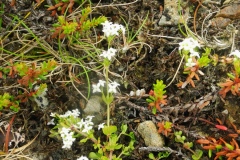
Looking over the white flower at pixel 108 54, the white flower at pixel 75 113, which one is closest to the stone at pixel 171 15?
the white flower at pixel 108 54

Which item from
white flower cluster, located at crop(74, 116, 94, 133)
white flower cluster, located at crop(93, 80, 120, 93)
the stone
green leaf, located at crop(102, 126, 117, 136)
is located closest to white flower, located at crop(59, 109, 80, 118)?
white flower cluster, located at crop(74, 116, 94, 133)

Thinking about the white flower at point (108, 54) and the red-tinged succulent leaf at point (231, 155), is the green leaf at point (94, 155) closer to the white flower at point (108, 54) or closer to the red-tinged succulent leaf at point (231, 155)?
the white flower at point (108, 54)

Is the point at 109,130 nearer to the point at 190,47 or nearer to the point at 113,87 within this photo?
the point at 113,87

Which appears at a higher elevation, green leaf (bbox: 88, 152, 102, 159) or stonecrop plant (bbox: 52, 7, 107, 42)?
stonecrop plant (bbox: 52, 7, 107, 42)

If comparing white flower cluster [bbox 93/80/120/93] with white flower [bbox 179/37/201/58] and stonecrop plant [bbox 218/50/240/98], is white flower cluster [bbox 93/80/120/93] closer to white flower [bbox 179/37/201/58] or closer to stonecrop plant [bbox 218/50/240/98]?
white flower [bbox 179/37/201/58]

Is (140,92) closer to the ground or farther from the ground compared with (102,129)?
farther from the ground

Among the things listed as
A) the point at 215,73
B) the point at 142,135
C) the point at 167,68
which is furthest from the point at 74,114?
the point at 215,73

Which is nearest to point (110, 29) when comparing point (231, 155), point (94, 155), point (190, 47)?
point (190, 47)
